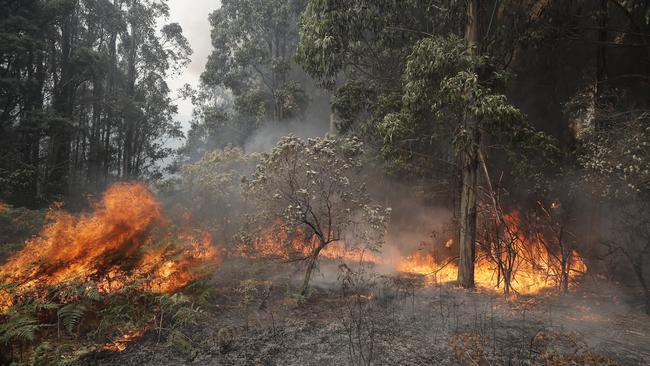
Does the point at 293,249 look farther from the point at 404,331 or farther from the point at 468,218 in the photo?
the point at 404,331

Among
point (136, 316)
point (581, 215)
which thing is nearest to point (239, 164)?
point (136, 316)

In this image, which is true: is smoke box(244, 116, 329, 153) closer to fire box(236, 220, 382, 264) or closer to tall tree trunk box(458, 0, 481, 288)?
fire box(236, 220, 382, 264)

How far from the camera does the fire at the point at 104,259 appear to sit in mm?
7195

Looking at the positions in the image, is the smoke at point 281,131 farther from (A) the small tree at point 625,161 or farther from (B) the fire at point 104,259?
(A) the small tree at point 625,161

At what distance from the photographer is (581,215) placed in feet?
46.4

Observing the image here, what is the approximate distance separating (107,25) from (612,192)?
3229cm

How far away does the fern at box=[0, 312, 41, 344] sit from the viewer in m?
5.14

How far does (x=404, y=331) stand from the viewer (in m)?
7.50

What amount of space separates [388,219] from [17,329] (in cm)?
868

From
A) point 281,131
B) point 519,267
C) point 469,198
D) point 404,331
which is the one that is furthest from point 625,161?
point 281,131

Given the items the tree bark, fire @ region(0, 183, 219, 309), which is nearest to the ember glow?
the tree bark

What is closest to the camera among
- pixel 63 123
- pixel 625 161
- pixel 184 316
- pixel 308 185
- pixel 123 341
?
pixel 123 341

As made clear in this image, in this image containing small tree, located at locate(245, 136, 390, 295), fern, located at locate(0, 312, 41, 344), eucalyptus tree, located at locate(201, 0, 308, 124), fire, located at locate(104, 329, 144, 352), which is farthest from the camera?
eucalyptus tree, located at locate(201, 0, 308, 124)

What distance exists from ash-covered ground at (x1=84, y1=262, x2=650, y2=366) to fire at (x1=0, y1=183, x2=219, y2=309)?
4.52 feet
